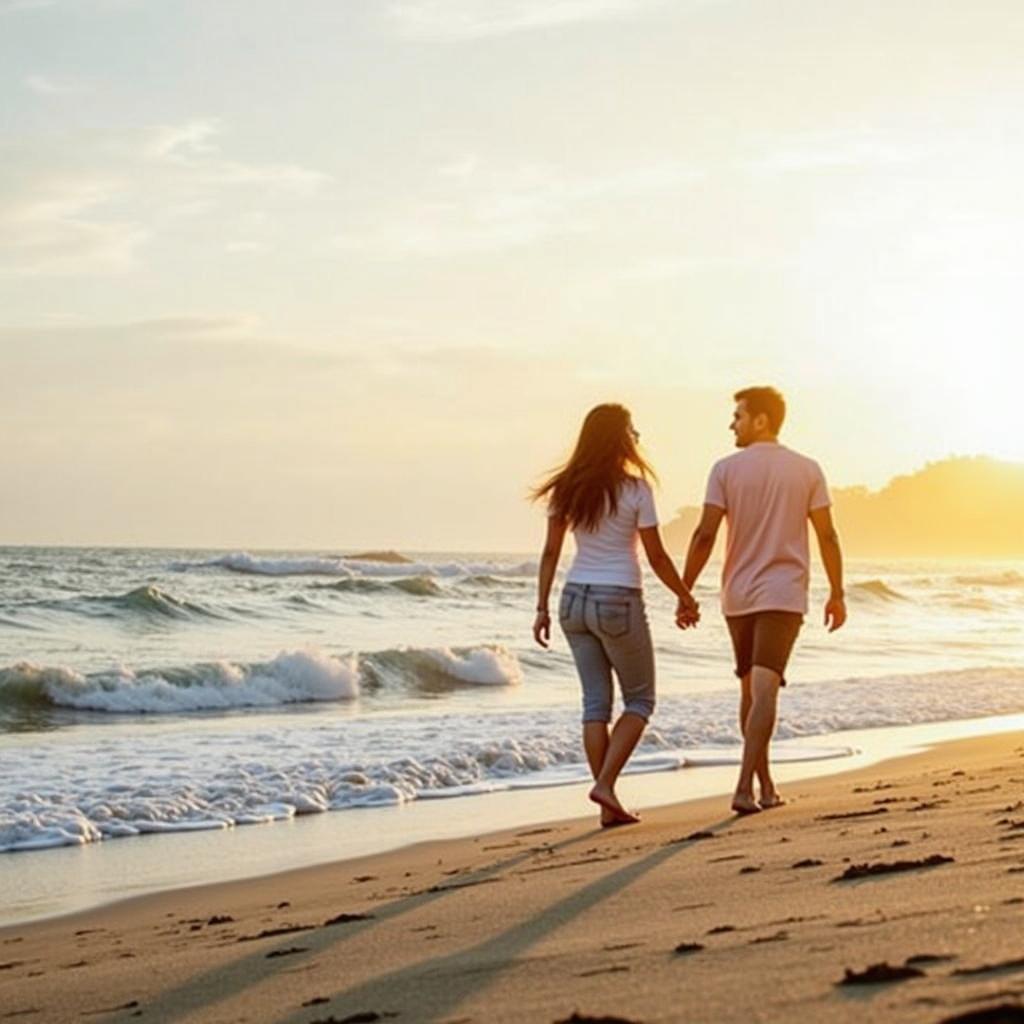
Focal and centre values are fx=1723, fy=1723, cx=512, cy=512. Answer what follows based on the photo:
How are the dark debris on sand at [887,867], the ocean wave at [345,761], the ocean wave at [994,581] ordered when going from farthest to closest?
1. the ocean wave at [994,581]
2. the ocean wave at [345,761]
3. the dark debris on sand at [887,867]

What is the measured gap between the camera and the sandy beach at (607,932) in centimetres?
343

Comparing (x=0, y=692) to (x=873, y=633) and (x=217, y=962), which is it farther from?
(x=873, y=633)

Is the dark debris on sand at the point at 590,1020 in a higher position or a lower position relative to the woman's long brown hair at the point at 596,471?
lower

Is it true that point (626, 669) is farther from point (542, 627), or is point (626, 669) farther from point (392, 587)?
point (392, 587)

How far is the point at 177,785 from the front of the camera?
11336 mm

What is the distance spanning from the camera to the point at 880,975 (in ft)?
10.8

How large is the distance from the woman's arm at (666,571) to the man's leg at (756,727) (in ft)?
1.35

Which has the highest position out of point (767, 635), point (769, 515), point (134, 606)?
→ point (769, 515)

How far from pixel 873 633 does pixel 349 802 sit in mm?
25550

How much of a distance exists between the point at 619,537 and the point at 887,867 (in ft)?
10.0

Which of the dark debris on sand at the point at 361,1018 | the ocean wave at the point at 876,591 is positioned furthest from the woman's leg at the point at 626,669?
the ocean wave at the point at 876,591

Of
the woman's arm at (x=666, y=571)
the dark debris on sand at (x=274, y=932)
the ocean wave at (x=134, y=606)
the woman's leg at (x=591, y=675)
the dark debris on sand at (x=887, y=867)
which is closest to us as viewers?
the dark debris on sand at (x=887, y=867)

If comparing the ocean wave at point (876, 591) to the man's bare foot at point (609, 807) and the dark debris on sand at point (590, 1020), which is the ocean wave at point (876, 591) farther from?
the dark debris on sand at point (590, 1020)

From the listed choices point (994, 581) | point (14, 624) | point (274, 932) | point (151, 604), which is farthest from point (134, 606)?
point (994, 581)
